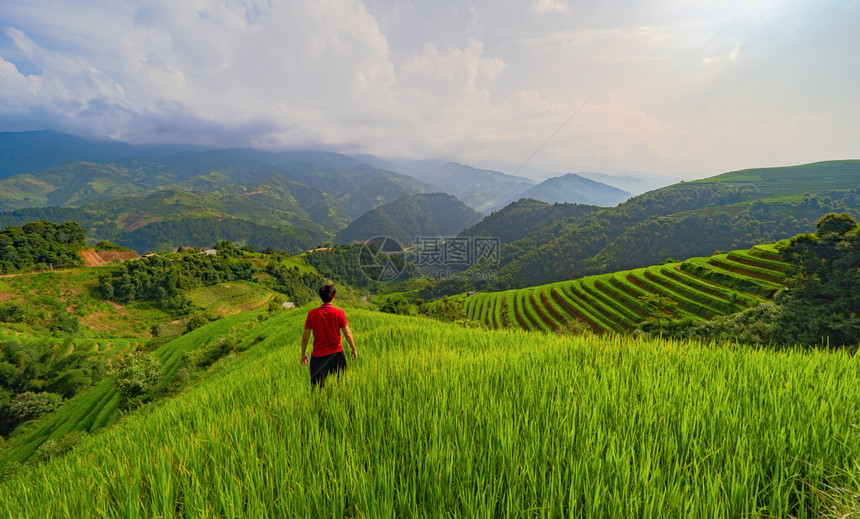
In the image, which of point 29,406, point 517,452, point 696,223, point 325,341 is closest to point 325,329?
point 325,341

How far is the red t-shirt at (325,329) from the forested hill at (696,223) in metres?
132

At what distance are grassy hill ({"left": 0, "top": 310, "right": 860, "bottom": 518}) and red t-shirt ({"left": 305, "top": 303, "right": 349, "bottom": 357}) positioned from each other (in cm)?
85

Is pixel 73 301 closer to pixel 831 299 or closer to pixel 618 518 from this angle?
pixel 618 518

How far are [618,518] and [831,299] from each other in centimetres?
3722

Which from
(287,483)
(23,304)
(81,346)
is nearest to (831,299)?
(287,483)

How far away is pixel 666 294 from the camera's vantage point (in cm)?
4881

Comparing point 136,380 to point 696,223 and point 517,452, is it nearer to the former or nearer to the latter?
point 517,452


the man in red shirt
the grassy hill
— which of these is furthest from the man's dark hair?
the grassy hill

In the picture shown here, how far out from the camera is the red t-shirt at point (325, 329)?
4562mm

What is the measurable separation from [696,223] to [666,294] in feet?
376

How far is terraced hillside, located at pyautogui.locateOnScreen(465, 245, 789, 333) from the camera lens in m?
41.7

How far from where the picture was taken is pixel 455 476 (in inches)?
75.4

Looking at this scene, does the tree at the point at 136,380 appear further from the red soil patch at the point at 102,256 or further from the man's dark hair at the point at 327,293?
the red soil patch at the point at 102,256

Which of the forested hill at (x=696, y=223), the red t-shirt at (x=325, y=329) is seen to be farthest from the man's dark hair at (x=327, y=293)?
the forested hill at (x=696, y=223)
